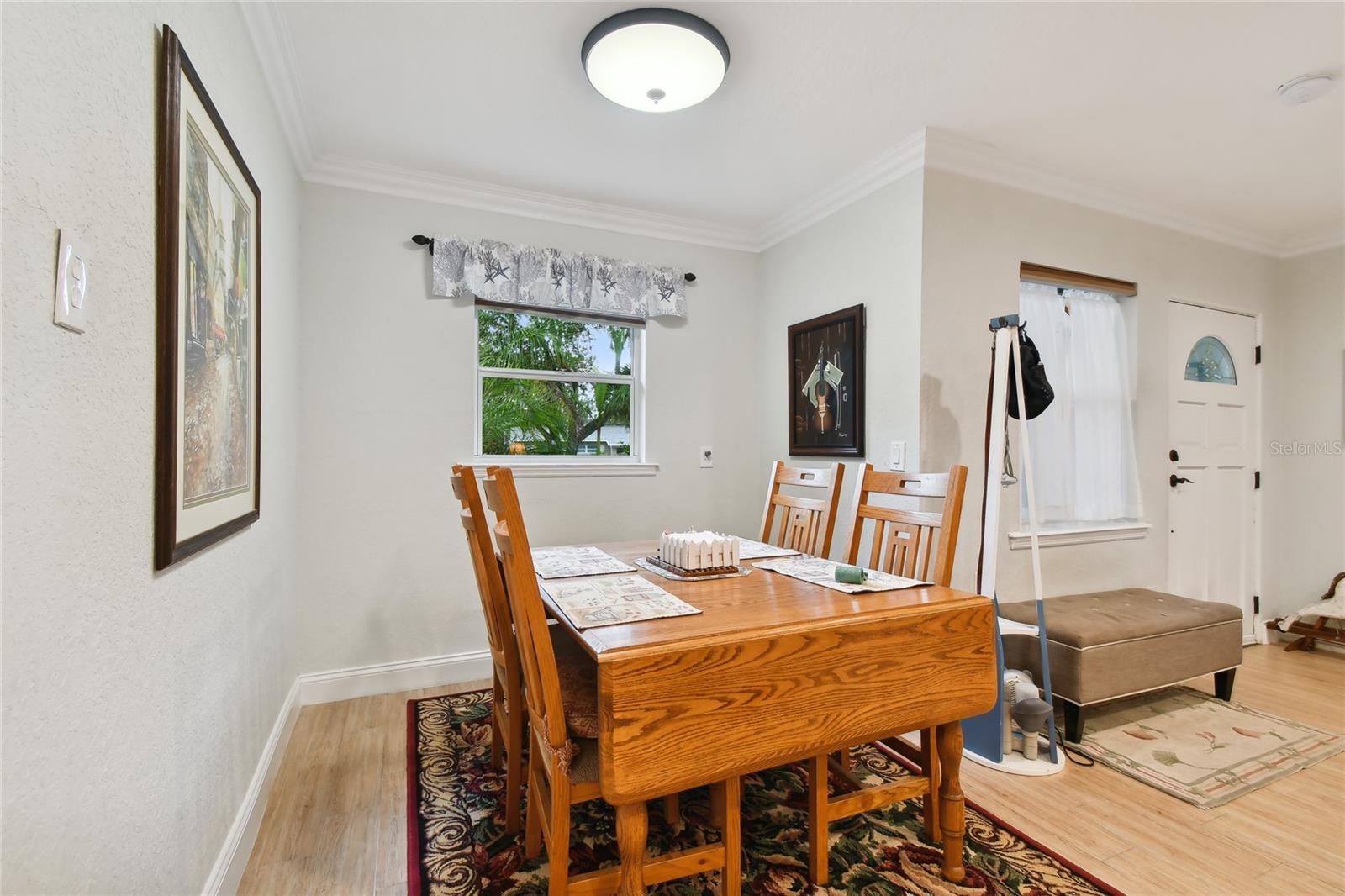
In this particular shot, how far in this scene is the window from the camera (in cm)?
327

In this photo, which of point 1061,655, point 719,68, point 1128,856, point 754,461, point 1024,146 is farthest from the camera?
point 754,461

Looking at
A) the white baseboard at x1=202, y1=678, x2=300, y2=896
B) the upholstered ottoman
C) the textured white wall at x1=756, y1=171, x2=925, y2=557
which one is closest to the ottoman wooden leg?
the upholstered ottoman

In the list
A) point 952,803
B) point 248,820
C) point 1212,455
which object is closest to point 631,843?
point 952,803

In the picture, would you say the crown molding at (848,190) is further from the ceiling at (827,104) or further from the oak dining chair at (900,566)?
the oak dining chair at (900,566)

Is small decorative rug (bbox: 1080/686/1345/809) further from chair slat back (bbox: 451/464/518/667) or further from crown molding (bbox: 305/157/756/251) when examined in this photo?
crown molding (bbox: 305/157/756/251)

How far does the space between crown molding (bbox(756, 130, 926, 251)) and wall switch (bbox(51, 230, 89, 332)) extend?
9.17ft

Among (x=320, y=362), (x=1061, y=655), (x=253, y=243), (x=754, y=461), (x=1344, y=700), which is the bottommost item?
(x=1344, y=700)

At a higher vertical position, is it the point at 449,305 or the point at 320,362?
the point at 449,305

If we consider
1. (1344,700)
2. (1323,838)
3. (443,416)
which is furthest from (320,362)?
(1344,700)

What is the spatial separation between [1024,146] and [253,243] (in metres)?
A: 3.05

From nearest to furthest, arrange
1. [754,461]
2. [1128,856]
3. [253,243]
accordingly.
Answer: [1128,856] < [253,243] < [754,461]

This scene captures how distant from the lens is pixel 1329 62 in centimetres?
214

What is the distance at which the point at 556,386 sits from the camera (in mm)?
3439

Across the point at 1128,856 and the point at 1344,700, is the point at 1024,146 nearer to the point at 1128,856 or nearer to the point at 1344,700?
the point at 1128,856
